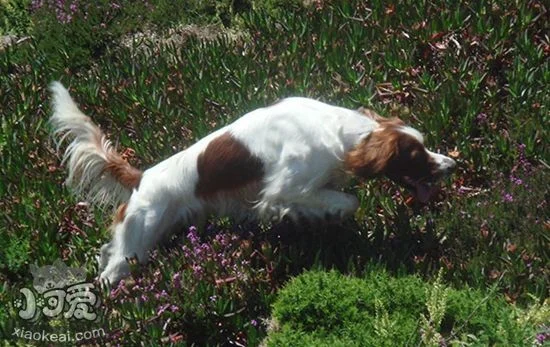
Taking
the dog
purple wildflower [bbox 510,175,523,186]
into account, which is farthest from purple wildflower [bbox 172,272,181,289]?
purple wildflower [bbox 510,175,523,186]

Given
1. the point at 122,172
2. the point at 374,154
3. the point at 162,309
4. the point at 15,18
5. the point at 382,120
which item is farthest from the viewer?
the point at 15,18

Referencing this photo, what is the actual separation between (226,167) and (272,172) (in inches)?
11.0

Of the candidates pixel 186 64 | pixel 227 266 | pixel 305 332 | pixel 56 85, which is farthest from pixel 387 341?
pixel 186 64

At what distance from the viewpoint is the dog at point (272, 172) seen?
5938 mm

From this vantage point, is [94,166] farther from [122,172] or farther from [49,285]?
[49,285]

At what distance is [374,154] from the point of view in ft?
19.4

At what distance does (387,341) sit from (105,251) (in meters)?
2.32

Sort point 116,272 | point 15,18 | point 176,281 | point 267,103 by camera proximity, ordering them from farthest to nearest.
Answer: point 15,18 → point 267,103 → point 116,272 → point 176,281

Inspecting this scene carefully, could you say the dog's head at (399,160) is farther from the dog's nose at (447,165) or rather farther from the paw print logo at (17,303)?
the paw print logo at (17,303)

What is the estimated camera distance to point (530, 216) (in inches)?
239

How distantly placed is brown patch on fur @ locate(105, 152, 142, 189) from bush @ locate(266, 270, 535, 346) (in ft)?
4.68

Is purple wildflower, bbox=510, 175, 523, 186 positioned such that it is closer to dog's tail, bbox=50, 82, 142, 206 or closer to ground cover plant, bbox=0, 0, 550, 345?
ground cover plant, bbox=0, 0, 550, 345

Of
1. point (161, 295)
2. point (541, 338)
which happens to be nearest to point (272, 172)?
point (161, 295)

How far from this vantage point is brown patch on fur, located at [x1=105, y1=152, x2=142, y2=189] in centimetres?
638
